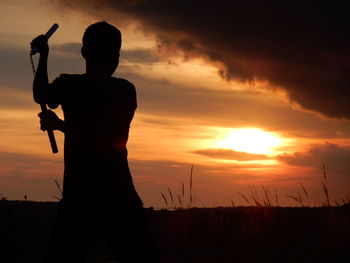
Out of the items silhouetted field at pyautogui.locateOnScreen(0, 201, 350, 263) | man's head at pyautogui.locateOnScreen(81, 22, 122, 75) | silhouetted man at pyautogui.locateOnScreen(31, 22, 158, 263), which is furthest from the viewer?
silhouetted field at pyautogui.locateOnScreen(0, 201, 350, 263)

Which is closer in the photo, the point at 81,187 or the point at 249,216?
the point at 81,187

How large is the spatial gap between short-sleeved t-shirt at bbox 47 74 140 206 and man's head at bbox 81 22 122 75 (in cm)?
12

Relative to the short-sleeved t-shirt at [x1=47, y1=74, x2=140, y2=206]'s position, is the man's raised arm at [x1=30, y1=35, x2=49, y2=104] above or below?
above

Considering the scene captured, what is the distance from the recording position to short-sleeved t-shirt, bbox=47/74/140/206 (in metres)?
3.56

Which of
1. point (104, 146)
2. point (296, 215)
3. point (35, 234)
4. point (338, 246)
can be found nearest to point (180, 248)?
point (296, 215)

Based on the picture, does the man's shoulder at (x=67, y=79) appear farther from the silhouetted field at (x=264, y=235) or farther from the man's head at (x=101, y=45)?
the silhouetted field at (x=264, y=235)

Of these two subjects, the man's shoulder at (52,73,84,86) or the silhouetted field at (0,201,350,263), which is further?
the silhouetted field at (0,201,350,263)

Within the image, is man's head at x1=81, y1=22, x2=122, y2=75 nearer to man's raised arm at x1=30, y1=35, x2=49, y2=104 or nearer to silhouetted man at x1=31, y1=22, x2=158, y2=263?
silhouetted man at x1=31, y1=22, x2=158, y2=263

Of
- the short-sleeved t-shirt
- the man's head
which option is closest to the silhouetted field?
the short-sleeved t-shirt

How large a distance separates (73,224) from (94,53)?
1053mm

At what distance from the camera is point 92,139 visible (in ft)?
11.9

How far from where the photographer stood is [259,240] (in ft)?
24.9

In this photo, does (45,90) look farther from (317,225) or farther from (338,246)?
(317,225)

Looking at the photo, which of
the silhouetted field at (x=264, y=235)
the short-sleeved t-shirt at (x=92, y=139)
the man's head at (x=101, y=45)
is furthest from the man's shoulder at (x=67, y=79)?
the silhouetted field at (x=264, y=235)
